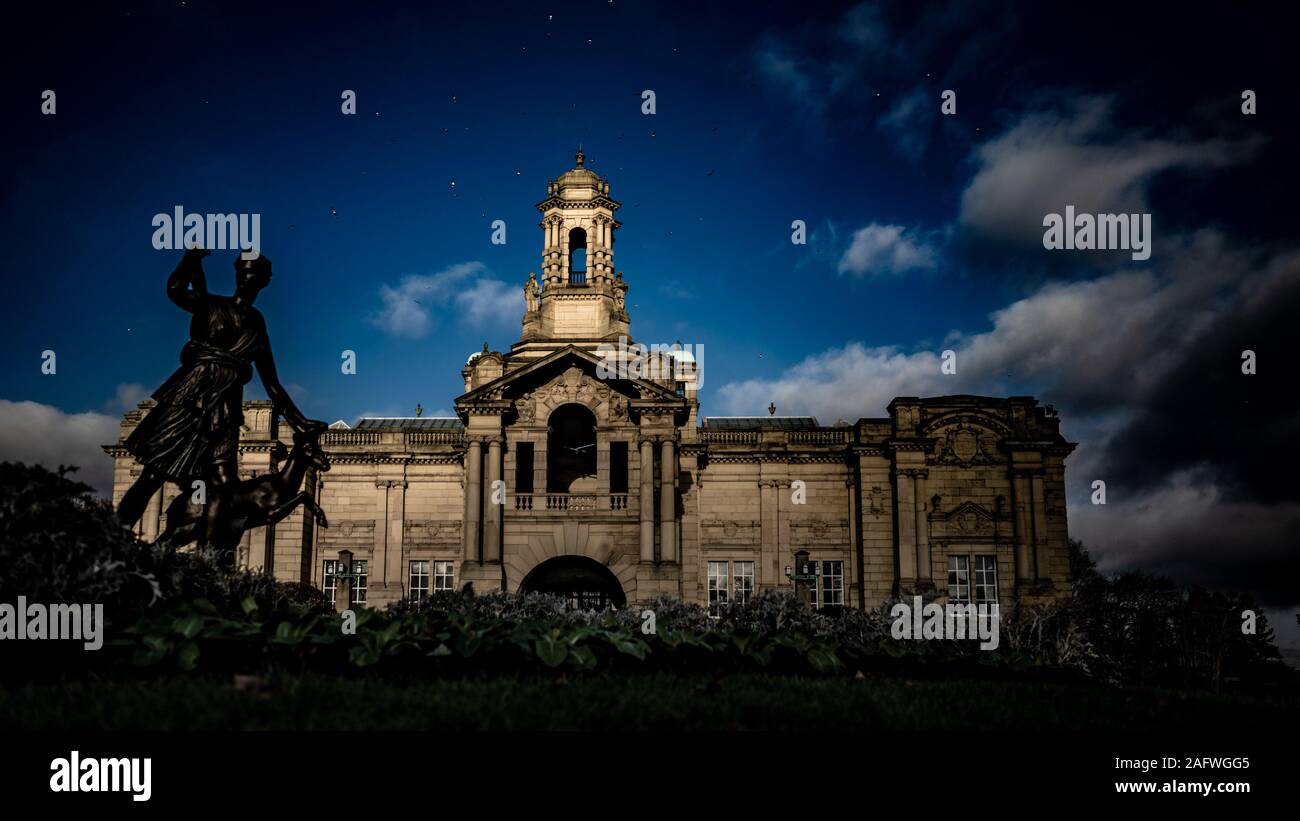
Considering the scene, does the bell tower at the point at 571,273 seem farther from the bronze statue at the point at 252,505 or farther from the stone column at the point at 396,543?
the bronze statue at the point at 252,505

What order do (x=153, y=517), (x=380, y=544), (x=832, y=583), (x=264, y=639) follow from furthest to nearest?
(x=380, y=544), (x=832, y=583), (x=153, y=517), (x=264, y=639)

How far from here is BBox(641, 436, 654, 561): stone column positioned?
3800 centimetres

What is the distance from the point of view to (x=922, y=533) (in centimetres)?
4031

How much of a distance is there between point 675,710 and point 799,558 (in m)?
28.9

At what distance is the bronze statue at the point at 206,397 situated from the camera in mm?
13602

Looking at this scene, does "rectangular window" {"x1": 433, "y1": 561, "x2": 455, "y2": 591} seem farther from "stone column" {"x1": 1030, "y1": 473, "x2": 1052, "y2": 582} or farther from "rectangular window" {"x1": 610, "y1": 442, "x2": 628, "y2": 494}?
"stone column" {"x1": 1030, "y1": 473, "x2": 1052, "y2": 582}

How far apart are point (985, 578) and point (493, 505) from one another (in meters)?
19.2

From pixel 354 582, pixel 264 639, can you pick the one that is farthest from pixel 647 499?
pixel 264 639

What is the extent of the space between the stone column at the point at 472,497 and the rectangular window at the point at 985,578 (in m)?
19.3

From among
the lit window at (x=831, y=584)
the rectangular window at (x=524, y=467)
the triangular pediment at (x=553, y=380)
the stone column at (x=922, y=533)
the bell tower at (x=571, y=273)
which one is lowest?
the lit window at (x=831, y=584)

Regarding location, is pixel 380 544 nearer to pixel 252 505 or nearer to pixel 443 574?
pixel 443 574

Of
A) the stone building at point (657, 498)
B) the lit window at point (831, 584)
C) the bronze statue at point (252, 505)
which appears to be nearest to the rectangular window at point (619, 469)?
the stone building at point (657, 498)

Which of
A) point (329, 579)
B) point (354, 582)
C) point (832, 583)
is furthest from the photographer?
point (329, 579)
